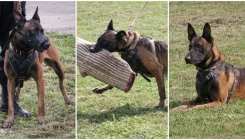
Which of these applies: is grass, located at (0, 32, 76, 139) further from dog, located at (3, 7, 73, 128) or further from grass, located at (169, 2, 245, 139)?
grass, located at (169, 2, 245, 139)

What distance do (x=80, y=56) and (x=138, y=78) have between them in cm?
142

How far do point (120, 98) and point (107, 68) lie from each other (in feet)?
1.72

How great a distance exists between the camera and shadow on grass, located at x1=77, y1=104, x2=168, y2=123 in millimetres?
5852

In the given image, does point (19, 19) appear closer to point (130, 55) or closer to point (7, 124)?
point (7, 124)

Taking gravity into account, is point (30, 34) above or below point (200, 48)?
above

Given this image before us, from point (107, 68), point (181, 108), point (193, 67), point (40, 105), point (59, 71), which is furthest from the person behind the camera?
point (193, 67)

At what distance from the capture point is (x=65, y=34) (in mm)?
10422

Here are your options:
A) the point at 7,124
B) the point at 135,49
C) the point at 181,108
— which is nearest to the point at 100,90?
the point at 135,49

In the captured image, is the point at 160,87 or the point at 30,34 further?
the point at 160,87

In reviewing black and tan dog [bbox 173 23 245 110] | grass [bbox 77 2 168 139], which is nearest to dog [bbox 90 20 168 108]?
grass [bbox 77 2 168 139]

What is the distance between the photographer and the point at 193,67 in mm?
8078

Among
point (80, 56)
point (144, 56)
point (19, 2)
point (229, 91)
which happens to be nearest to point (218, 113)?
point (229, 91)

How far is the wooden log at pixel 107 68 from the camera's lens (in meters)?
6.10

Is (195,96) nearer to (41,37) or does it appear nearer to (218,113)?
(218,113)
